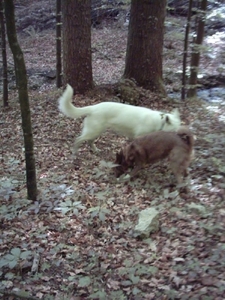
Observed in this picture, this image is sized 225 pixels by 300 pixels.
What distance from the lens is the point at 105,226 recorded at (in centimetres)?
491

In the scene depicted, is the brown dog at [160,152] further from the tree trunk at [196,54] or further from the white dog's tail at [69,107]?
the tree trunk at [196,54]

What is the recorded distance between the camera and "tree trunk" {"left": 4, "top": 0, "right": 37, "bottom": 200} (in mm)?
4279

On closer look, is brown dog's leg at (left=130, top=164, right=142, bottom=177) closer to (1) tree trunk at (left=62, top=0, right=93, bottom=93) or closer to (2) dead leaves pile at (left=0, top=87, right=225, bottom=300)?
(2) dead leaves pile at (left=0, top=87, right=225, bottom=300)

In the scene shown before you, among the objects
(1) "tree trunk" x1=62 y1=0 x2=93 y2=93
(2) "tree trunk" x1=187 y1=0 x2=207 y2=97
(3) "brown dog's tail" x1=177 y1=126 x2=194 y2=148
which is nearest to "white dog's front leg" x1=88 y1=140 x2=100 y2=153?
(3) "brown dog's tail" x1=177 y1=126 x2=194 y2=148

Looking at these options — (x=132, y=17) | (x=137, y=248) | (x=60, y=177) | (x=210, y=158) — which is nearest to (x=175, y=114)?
(x=210, y=158)

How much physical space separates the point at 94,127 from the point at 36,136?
1.87 metres

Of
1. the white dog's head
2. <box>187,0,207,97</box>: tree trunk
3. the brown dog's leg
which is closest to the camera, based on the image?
the brown dog's leg

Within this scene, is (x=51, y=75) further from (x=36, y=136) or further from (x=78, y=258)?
(x=78, y=258)

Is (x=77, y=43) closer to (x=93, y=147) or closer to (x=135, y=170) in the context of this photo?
(x=93, y=147)

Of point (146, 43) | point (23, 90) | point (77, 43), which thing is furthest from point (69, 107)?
point (146, 43)

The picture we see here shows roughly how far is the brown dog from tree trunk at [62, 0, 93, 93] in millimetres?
4334

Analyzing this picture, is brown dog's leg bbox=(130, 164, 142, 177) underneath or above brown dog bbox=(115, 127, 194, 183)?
underneath

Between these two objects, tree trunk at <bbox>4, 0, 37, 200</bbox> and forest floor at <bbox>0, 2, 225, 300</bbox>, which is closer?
forest floor at <bbox>0, 2, 225, 300</bbox>

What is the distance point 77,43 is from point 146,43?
6.97ft
